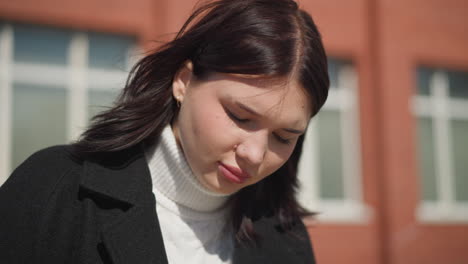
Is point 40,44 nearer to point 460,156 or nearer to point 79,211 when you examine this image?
point 79,211

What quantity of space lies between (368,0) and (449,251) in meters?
3.79

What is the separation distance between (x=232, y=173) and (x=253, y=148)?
0.11 metres

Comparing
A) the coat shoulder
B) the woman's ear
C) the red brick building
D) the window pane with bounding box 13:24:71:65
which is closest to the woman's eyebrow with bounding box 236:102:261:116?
the woman's ear

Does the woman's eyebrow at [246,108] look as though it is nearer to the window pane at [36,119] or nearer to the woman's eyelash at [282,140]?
the woman's eyelash at [282,140]

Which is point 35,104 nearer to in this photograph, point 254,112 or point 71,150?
point 71,150

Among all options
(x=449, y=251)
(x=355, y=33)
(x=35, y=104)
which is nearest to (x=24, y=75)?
(x=35, y=104)

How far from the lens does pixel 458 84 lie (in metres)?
8.52

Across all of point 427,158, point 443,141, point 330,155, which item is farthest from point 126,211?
point 443,141

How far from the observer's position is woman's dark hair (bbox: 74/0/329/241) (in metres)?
1.63

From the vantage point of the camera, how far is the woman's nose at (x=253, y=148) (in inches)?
63.7

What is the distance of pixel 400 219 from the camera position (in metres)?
7.36

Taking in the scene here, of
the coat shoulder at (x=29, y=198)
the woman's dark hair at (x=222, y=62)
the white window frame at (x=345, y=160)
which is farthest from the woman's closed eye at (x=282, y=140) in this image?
the white window frame at (x=345, y=160)

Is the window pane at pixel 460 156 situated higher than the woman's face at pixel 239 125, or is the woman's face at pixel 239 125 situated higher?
the woman's face at pixel 239 125

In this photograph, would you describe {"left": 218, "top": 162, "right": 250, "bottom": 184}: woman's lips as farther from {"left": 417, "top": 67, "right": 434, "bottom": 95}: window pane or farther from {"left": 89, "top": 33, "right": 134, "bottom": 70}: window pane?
{"left": 417, "top": 67, "right": 434, "bottom": 95}: window pane
